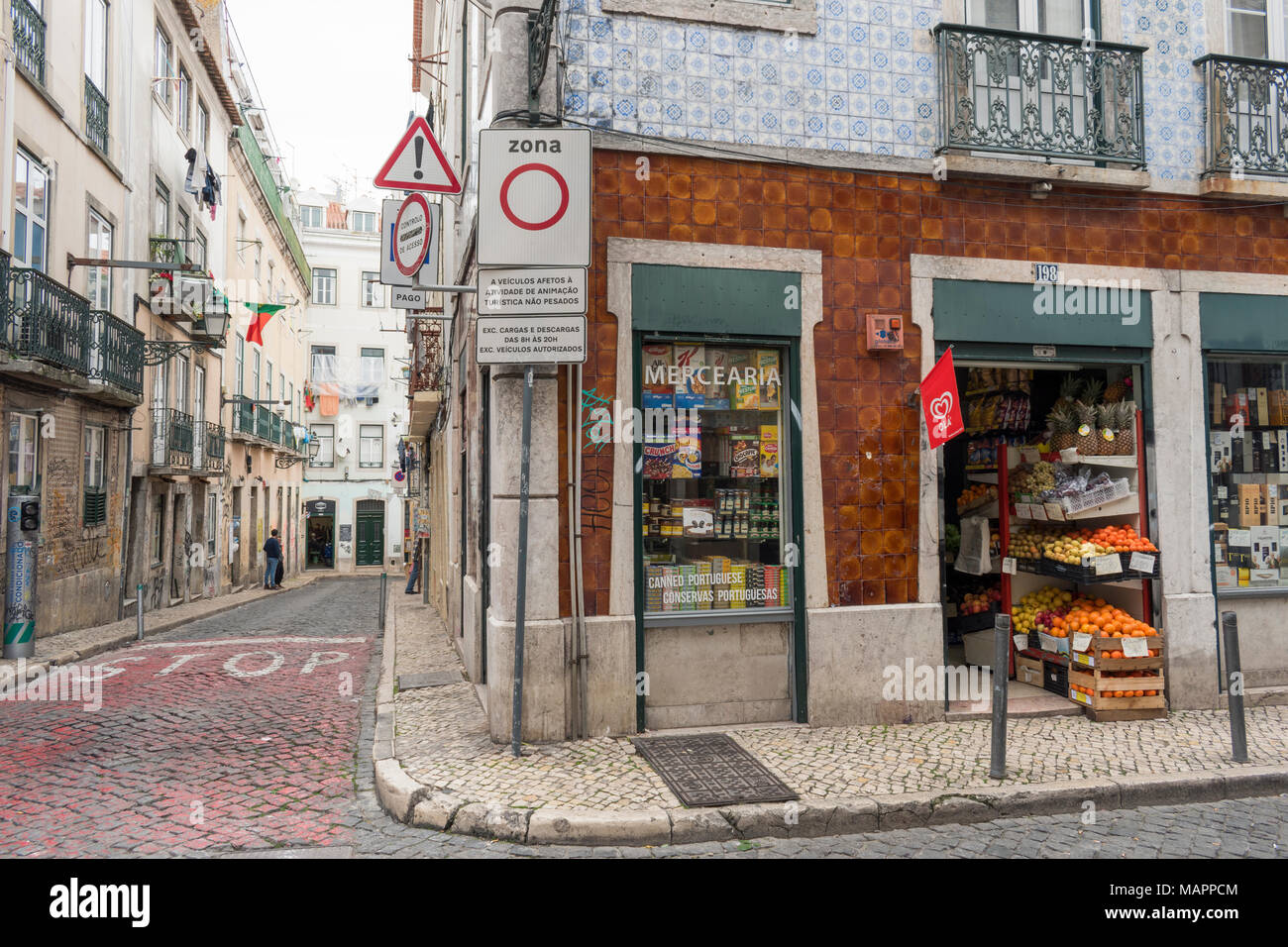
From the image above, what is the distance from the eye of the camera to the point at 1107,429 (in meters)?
7.54

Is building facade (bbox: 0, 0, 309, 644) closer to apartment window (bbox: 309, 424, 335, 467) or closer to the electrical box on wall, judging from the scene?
the electrical box on wall

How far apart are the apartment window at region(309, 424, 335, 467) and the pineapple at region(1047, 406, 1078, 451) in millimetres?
36894

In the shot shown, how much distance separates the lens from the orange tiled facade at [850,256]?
6551mm

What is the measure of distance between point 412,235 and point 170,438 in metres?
14.3

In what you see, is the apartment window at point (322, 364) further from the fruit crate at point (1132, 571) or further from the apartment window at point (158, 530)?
the fruit crate at point (1132, 571)

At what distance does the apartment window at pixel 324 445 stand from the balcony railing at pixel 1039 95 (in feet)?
121

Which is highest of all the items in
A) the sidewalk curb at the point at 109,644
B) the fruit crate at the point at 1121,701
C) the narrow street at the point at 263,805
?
the fruit crate at the point at 1121,701

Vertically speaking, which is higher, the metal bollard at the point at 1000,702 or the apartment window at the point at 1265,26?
the apartment window at the point at 1265,26

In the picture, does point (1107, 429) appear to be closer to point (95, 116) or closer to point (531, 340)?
point (531, 340)

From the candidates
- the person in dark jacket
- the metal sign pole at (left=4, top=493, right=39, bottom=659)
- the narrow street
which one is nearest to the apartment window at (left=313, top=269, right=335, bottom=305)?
the person in dark jacket

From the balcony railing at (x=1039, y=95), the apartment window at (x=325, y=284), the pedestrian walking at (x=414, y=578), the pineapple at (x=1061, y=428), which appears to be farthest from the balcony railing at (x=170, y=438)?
the apartment window at (x=325, y=284)

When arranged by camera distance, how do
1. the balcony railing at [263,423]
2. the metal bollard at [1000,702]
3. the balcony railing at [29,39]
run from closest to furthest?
the metal bollard at [1000,702]
the balcony railing at [29,39]
the balcony railing at [263,423]

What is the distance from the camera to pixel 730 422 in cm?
700
